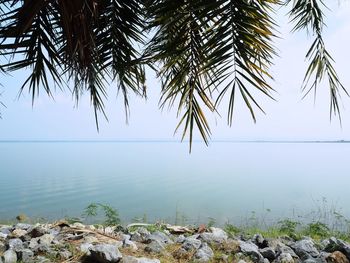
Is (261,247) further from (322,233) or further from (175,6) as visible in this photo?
(175,6)

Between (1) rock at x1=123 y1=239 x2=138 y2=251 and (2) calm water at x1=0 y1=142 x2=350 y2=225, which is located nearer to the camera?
(1) rock at x1=123 y1=239 x2=138 y2=251

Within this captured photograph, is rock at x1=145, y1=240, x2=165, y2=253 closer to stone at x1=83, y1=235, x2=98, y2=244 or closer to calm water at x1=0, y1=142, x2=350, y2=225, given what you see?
stone at x1=83, y1=235, x2=98, y2=244

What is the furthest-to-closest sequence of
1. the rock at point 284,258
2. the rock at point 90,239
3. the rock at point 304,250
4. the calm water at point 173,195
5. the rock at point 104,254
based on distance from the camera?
the calm water at point 173,195 < the rock at point 304,250 < the rock at point 90,239 < the rock at point 284,258 < the rock at point 104,254

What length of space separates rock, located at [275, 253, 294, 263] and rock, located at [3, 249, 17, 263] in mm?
2237

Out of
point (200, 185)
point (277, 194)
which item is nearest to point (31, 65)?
point (277, 194)

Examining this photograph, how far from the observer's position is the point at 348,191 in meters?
13.7

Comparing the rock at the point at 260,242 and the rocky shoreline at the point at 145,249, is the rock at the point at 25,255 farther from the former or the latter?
the rock at the point at 260,242

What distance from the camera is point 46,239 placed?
371 centimetres

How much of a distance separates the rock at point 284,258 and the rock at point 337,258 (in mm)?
339

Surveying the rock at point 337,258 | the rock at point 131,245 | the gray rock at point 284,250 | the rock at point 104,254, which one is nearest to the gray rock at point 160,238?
the rock at point 131,245

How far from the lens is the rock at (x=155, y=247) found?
3.70m

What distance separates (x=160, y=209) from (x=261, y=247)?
5874mm

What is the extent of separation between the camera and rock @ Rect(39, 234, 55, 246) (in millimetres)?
3602

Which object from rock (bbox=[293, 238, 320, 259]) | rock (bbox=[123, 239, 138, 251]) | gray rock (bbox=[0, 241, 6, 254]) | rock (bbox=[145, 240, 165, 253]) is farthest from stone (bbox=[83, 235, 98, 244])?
rock (bbox=[293, 238, 320, 259])
